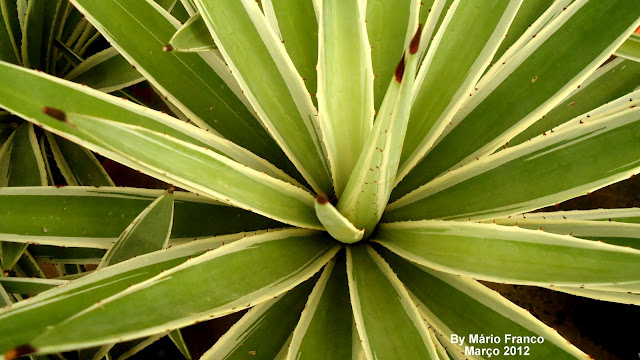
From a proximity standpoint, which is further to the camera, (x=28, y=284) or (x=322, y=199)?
(x=28, y=284)

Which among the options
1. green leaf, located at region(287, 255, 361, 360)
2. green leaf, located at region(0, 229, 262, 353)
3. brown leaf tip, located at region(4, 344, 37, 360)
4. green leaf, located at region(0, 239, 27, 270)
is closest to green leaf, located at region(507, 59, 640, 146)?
green leaf, located at region(287, 255, 361, 360)

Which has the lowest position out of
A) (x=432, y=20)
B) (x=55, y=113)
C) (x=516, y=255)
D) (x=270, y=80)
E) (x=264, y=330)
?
(x=264, y=330)

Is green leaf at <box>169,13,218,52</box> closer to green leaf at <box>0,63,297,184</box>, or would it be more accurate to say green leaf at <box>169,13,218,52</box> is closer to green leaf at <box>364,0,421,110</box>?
green leaf at <box>0,63,297,184</box>

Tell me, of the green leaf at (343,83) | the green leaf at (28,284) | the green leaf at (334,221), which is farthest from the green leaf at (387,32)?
the green leaf at (28,284)

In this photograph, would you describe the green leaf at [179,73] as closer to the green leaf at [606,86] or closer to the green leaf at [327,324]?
the green leaf at [327,324]

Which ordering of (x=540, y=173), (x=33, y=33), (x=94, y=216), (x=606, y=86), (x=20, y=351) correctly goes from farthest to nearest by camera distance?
(x=33, y=33) → (x=606, y=86) → (x=94, y=216) → (x=540, y=173) → (x=20, y=351)

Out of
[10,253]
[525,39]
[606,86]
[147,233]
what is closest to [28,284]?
[10,253]

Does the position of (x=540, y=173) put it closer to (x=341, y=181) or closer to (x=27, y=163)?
(x=341, y=181)

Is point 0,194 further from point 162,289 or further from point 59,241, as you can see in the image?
point 162,289

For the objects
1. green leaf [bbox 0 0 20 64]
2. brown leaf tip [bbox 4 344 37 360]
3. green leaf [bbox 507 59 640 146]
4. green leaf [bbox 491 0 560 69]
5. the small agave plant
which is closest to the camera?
brown leaf tip [bbox 4 344 37 360]
